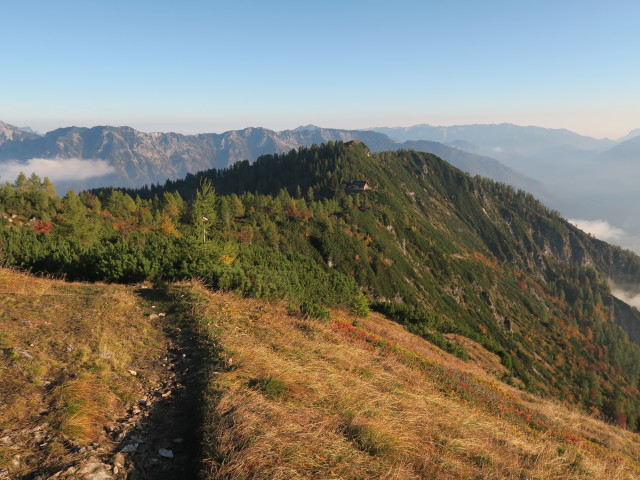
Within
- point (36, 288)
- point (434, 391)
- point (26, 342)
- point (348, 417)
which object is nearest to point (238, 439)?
point (348, 417)

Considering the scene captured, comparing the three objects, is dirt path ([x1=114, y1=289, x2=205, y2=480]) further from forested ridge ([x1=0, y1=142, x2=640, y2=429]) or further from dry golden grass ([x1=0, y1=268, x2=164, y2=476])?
forested ridge ([x1=0, y1=142, x2=640, y2=429])

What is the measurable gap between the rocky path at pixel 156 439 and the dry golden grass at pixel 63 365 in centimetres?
33

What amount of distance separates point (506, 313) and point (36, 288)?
179771mm

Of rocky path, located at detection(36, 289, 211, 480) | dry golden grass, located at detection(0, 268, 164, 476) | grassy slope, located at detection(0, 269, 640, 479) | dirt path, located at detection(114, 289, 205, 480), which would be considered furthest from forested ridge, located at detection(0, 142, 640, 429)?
rocky path, located at detection(36, 289, 211, 480)

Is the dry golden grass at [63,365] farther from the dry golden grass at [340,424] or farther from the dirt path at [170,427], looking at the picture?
the dry golden grass at [340,424]

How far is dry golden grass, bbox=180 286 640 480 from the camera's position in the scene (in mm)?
5676

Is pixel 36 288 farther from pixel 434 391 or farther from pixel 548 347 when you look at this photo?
pixel 548 347

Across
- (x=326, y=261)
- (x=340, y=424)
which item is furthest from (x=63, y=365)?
(x=326, y=261)

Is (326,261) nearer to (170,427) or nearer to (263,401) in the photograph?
(263,401)

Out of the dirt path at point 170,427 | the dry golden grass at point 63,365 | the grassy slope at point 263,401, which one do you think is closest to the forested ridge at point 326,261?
the grassy slope at point 263,401

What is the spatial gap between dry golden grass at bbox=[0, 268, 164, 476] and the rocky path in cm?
33

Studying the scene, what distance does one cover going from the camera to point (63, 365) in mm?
8211

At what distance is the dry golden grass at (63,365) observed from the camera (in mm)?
5789

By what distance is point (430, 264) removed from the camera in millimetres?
152125
